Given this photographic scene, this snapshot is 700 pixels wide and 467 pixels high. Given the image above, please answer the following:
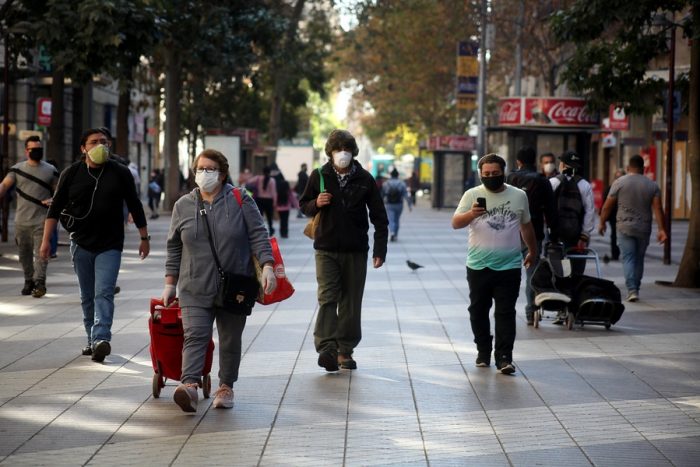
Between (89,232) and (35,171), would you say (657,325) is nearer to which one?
(89,232)

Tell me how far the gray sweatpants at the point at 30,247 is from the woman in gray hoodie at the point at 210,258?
23.0ft

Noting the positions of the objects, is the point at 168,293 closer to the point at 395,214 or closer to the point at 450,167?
the point at 395,214

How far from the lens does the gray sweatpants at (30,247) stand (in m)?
15.1

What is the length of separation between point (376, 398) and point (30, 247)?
24.5 ft

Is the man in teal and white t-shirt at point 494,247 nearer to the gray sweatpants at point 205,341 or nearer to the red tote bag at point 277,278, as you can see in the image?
the red tote bag at point 277,278

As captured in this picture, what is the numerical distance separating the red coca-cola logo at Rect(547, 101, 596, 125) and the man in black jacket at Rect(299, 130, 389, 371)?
76.9 feet

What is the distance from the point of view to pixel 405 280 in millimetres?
18875

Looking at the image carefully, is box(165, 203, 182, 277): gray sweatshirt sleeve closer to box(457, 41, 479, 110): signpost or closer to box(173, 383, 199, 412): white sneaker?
box(173, 383, 199, 412): white sneaker

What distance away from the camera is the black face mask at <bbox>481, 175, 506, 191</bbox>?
10133mm

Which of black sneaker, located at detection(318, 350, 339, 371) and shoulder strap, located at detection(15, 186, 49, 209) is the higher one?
shoulder strap, located at detection(15, 186, 49, 209)

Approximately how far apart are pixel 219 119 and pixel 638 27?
122ft

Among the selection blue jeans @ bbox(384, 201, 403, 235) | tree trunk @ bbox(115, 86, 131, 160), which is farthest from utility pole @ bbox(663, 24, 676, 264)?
tree trunk @ bbox(115, 86, 131, 160)

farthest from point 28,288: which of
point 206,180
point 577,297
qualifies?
point 206,180

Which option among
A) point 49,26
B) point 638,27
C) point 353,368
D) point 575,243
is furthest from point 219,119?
point 353,368
